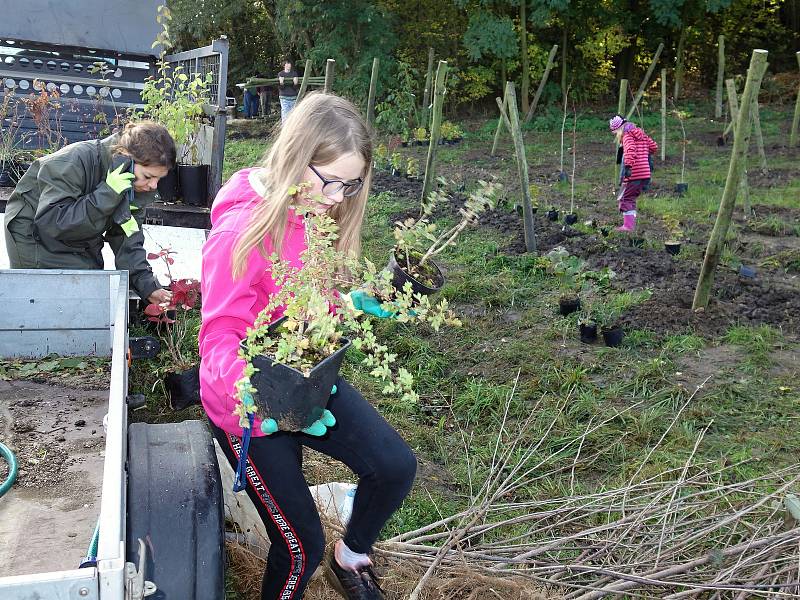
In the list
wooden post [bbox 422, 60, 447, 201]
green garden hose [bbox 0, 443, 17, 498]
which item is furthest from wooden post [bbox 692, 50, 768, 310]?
green garden hose [bbox 0, 443, 17, 498]

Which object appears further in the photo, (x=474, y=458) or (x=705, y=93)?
(x=705, y=93)

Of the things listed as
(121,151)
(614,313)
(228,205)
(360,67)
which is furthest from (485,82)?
(228,205)

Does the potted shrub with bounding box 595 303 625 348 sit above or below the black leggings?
below

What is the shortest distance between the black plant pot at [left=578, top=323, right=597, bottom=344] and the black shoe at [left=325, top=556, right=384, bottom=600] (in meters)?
3.10

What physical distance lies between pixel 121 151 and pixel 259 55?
68.4 feet

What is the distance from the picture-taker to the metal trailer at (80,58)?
7312 mm

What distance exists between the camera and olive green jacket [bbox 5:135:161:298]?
3.70 metres

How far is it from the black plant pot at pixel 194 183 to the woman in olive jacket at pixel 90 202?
221 centimetres

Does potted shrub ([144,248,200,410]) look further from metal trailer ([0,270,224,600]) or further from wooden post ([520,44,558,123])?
wooden post ([520,44,558,123])

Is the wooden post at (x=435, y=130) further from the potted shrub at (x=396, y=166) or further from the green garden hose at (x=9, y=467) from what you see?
the green garden hose at (x=9, y=467)

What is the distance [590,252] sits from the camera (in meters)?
7.07

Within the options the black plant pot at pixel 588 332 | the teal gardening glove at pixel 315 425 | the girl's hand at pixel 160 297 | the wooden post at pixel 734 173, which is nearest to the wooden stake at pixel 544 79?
the wooden post at pixel 734 173

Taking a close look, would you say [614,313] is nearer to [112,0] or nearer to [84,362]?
[84,362]

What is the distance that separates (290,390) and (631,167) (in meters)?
7.27
